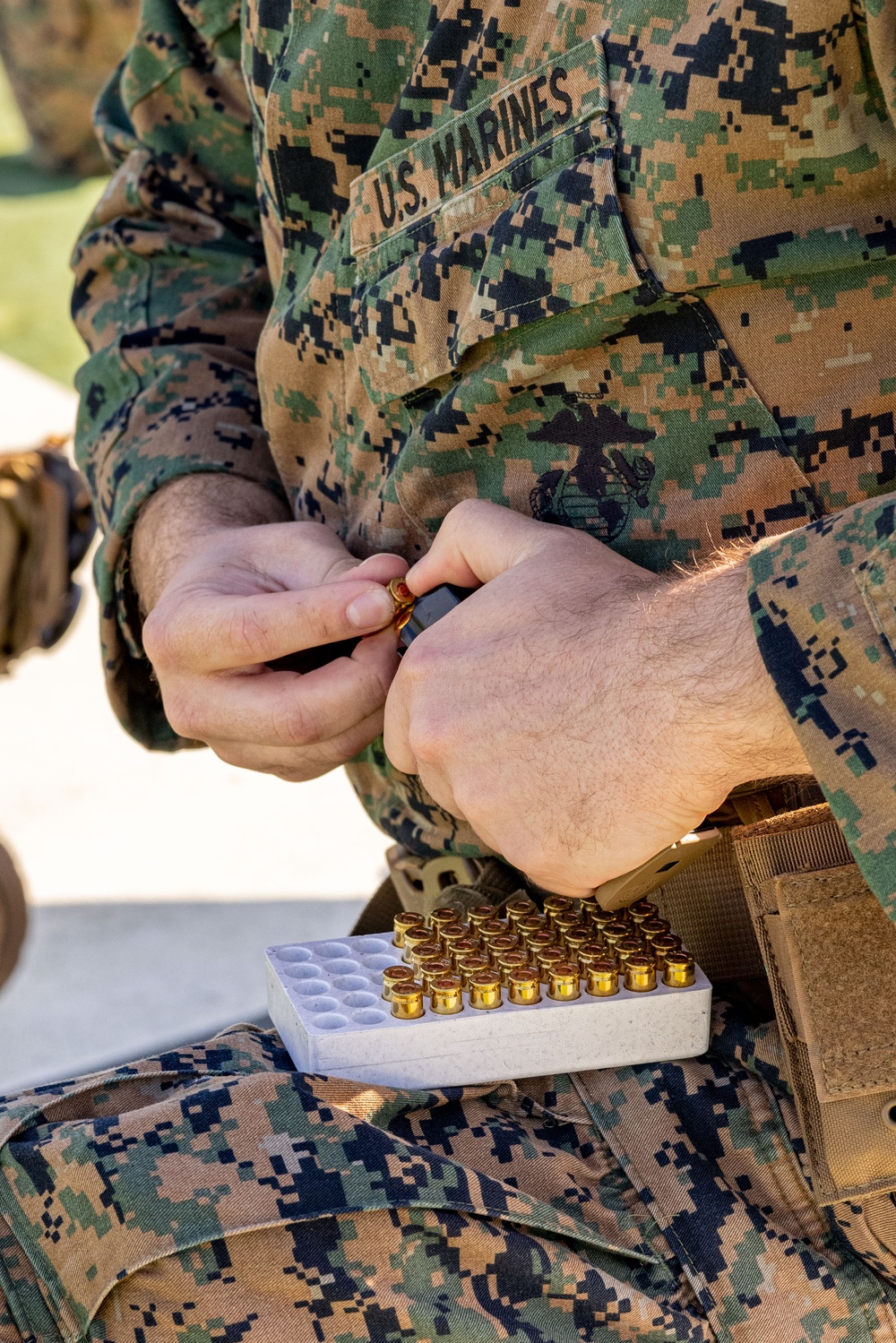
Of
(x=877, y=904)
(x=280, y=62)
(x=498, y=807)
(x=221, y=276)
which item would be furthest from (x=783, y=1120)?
(x=221, y=276)

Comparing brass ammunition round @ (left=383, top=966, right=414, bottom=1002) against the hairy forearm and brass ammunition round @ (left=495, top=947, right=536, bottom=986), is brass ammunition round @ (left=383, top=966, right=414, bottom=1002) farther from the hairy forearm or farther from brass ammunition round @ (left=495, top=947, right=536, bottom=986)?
the hairy forearm

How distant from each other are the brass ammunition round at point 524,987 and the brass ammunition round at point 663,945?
10 cm

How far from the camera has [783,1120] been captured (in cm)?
106

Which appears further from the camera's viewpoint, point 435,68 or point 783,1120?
point 435,68

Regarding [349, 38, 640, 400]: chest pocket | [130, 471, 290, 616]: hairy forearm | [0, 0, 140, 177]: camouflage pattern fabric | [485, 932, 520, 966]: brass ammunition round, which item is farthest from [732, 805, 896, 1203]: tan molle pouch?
[0, 0, 140, 177]: camouflage pattern fabric

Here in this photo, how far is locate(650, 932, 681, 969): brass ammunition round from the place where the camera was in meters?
1.13

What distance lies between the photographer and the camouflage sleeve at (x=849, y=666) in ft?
2.83

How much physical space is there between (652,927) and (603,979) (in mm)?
82

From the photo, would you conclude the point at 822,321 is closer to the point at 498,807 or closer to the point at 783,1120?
the point at 498,807

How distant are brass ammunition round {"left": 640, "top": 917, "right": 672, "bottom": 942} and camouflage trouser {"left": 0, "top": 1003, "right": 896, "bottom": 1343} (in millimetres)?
134

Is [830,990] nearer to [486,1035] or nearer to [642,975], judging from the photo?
[642,975]

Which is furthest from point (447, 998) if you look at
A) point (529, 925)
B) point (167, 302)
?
point (167, 302)

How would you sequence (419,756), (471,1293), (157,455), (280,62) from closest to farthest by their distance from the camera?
1. (471,1293)
2. (419,756)
3. (280,62)
4. (157,455)

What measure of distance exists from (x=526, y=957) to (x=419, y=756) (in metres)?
0.20
